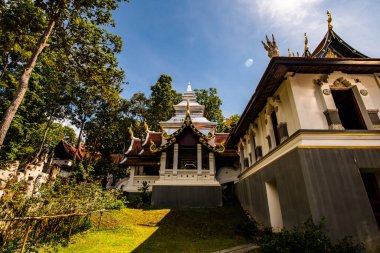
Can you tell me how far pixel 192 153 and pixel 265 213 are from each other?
8185mm

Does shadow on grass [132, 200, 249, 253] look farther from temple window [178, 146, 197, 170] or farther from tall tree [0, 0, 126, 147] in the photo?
tall tree [0, 0, 126, 147]

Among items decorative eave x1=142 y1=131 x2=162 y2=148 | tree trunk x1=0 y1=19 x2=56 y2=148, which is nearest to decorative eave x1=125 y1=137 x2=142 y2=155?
decorative eave x1=142 y1=131 x2=162 y2=148

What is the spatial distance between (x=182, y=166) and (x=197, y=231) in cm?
750

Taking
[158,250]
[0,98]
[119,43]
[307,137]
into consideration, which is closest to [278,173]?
[307,137]

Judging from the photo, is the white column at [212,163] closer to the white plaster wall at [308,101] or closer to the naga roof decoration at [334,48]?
the white plaster wall at [308,101]

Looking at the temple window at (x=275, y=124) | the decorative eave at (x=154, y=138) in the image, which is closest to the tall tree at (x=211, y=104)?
the decorative eave at (x=154, y=138)

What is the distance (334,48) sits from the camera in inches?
326

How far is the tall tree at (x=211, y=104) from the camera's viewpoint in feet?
113

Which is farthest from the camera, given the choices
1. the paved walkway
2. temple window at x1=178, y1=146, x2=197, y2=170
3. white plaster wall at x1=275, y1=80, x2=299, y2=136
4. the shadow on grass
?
temple window at x1=178, y1=146, x2=197, y2=170

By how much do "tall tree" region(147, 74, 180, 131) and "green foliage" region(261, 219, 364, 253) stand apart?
24713mm

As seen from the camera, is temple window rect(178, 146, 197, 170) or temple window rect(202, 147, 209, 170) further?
temple window rect(178, 146, 197, 170)

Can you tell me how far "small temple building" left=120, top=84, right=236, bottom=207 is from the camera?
13615mm

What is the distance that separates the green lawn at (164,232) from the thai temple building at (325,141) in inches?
93.4

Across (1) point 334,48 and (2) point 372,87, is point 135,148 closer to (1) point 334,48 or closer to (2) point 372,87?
(1) point 334,48
